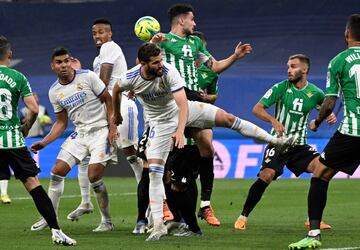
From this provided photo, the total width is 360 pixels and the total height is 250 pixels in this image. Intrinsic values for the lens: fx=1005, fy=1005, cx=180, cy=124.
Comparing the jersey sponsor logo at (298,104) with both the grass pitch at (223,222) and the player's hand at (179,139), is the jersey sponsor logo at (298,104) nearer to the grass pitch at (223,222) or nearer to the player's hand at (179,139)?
the grass pitch at (223,222)

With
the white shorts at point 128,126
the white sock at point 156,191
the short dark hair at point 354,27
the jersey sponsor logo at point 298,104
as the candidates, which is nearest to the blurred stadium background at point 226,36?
the white shorts at point 128,126

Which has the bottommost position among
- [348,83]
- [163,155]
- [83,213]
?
[83,213]

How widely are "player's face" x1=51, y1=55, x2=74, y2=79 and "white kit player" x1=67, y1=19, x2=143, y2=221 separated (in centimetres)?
118

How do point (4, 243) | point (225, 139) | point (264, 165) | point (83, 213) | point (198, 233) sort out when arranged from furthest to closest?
point (225, 139)
point (83, 213)
point (264, 165)
point (198, 233)
point (4, 243)

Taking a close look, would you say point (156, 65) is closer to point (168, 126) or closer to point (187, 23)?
point (168, 126)

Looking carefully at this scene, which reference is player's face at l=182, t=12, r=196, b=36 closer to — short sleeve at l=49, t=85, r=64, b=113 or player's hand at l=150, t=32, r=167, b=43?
player's hand at l=150, t=32, r=167, b=43

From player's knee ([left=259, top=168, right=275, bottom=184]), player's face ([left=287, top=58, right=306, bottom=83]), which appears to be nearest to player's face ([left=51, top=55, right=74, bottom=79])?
player's knee ([left=259, top=168, right=275, bottom=184])

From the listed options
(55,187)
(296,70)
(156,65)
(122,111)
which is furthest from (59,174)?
(296,70)

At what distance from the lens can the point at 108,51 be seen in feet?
43.4

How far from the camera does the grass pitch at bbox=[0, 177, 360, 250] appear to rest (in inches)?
404

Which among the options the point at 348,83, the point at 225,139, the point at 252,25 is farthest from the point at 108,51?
the point at 252,25

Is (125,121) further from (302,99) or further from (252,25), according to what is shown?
(252,25)

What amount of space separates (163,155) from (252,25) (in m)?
15.5

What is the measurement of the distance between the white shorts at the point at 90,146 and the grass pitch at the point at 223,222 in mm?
883
